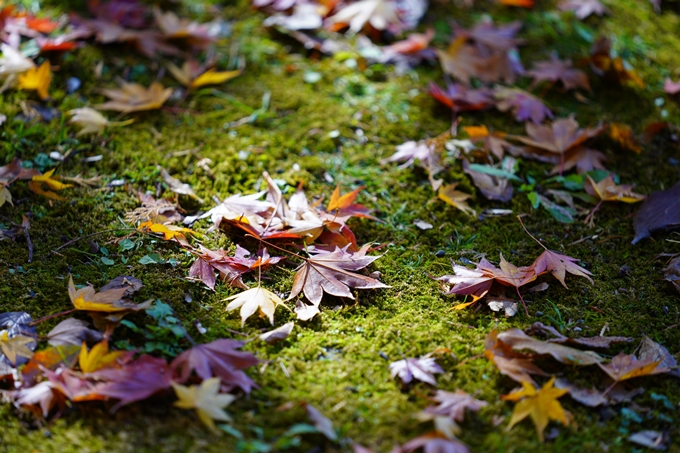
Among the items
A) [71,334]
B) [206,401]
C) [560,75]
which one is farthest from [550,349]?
[560,75]

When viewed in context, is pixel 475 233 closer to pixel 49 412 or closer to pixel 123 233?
pixel 123 233

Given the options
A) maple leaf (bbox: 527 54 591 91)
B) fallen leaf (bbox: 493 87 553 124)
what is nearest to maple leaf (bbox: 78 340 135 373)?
fallen leaf (bbox: 493 87 553 124)

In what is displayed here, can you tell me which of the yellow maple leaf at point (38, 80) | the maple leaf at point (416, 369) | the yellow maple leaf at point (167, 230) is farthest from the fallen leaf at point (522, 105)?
the yellow maple leaf at point (38, 80)

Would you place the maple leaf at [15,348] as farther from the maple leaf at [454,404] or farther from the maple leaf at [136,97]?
the maple leaf at [136,97]

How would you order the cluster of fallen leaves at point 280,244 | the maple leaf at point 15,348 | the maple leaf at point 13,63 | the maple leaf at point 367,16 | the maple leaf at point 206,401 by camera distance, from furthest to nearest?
the maple leaf at point 367,16 → the maple leaf at point 13,63 → the cluster of fallen leaves at point 280,244 → the maple leaf at point 15,348 → the maple leaf at point 206,401

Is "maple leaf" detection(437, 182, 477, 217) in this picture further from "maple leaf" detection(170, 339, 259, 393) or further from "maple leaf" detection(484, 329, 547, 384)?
"maple leaf" detection(170, 339, 259, 393)

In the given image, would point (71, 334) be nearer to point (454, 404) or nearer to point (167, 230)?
point (167, 230)

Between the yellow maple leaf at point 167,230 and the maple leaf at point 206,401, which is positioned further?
the yellow maple leaf at point 167,230
